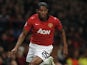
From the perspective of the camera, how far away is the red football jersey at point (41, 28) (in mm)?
9992

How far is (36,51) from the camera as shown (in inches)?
401

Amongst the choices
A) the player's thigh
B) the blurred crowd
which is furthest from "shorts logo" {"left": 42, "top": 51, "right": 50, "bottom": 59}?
the blurred crowd

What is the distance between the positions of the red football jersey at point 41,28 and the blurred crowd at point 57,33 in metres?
2.25

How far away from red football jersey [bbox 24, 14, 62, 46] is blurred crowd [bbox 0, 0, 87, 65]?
225 cm

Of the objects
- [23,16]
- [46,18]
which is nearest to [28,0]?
[23,16]

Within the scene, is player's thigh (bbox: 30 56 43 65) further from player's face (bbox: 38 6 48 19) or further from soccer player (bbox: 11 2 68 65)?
player's face (bbox: 38 6 48 19)

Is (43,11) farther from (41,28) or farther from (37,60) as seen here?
(37,60)

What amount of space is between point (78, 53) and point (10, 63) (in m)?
3.31

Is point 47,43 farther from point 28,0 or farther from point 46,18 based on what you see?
point 28,0

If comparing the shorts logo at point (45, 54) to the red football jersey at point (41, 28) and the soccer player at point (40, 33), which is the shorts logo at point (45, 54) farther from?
the red football jersey at point (41, 28)

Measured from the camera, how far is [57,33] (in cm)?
1573

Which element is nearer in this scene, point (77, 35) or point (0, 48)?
point (0, 48)

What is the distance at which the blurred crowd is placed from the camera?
45.0ft

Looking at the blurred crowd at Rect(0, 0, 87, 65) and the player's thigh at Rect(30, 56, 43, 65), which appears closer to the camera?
the player's thigh at Rect(30, 56, 43, 65)
